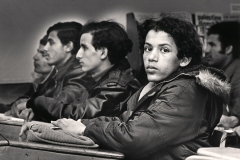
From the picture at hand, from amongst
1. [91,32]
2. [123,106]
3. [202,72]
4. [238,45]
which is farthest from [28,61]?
[238,45]

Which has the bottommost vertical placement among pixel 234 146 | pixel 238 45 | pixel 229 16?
pixel 234 146

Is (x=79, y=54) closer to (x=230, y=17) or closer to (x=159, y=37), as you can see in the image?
(x=159, y=37)

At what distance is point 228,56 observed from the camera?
285 centimetres

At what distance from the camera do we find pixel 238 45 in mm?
→ 2828

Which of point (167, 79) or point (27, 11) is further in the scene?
point (27, 11)

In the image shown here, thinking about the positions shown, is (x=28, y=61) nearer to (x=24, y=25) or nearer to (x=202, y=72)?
(x=24, y=25)

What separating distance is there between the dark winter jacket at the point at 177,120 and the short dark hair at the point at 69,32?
2.92 ft

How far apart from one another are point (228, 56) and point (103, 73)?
97cm

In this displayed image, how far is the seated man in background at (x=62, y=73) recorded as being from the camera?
3357 mm

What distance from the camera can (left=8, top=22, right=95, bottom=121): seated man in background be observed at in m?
3.36

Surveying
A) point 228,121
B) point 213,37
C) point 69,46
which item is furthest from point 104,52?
point 228,121

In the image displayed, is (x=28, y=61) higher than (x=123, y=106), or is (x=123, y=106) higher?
(x=28, y=61)

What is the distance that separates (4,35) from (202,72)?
5.72 feet

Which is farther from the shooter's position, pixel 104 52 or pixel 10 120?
pixel 10 120
